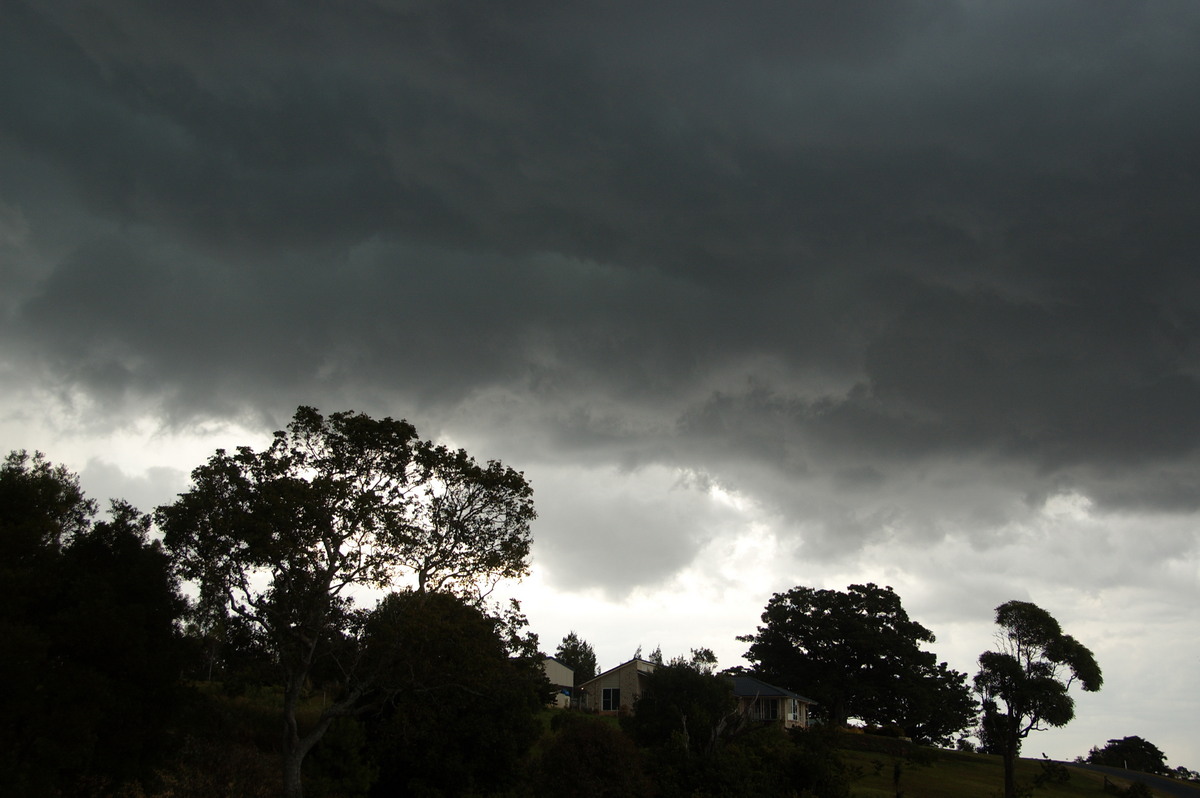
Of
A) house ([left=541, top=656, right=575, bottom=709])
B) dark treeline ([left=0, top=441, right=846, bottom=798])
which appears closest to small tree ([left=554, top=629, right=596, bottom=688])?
house ([left=541, top=656, right=575, bottom=709])

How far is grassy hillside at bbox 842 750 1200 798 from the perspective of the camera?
49.2 m

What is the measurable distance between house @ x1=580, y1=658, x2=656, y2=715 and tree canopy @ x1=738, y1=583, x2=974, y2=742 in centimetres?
1877

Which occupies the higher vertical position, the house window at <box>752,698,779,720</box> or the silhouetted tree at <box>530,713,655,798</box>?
the house window at <box>752,698,779,720</box>

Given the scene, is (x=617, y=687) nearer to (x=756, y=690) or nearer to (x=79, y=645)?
(x=756, y=690)

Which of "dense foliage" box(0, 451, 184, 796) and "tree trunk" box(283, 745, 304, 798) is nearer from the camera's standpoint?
"dense foliage" box(0, 451, 184, 796)

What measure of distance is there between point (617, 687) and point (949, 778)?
27117 mm

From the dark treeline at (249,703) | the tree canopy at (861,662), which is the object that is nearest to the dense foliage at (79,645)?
the dark treeline at (249,703)

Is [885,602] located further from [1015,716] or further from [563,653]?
[563,653]

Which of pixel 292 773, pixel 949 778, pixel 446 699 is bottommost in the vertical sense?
pixel 292 773

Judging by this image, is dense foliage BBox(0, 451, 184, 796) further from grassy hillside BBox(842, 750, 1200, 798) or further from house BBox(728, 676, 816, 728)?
house BBox(728, 676, 816, 728)

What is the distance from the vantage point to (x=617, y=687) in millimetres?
69562

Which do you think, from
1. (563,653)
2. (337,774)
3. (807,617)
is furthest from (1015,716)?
(563,653)

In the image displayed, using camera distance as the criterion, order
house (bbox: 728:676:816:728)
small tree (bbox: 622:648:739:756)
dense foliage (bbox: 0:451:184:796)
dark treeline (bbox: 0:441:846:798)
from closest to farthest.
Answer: dense foliage (bbox: 0:451:184:796), dark treeline (bbox: 0:441:846:798), small tree (bbox: 622:648:739:756), house (bbox: 728:676:816:728)

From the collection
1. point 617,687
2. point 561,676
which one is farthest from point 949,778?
point 561,676
